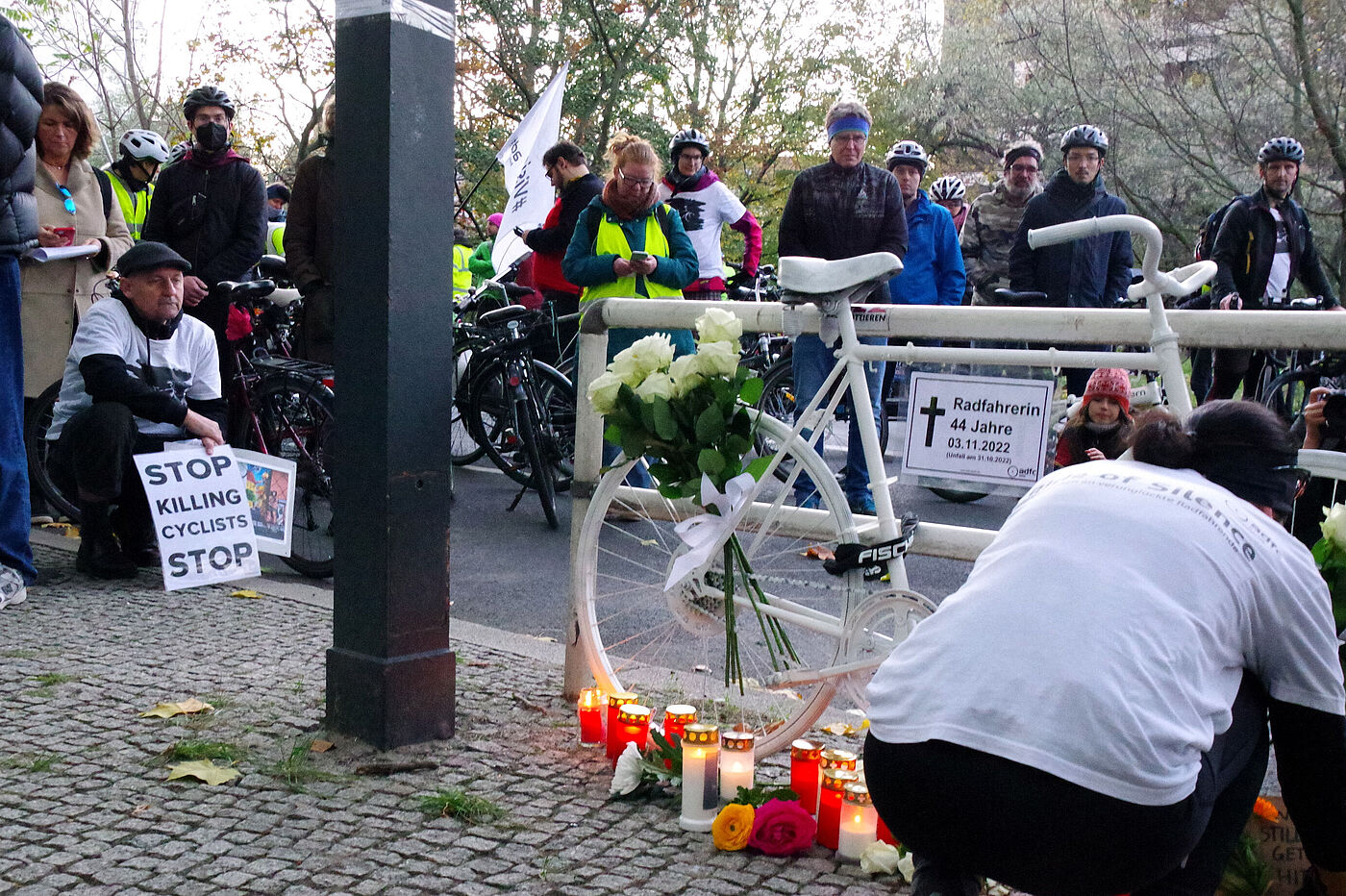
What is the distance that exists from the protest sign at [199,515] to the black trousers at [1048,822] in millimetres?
3912

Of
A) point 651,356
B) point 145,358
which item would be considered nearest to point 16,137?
point 145,358

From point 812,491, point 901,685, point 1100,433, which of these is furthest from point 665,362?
point 901,685

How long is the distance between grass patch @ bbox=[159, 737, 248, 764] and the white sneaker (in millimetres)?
2055

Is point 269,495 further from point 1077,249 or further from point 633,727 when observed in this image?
point 1077,249

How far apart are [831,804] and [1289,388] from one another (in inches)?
188

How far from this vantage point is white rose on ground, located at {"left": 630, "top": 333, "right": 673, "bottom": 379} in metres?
3.54

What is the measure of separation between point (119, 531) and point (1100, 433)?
4.58 meters

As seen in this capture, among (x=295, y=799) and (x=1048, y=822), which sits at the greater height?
(x=1048, y=822)

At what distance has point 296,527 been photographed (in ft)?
20.7

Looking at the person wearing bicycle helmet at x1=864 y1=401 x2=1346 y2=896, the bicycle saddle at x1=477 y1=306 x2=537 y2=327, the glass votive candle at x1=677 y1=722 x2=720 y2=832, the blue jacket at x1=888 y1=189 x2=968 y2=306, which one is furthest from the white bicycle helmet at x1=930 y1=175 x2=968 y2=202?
the person wearing bicycle helmet at x1=864 y1=401 x2=1346 y2=896

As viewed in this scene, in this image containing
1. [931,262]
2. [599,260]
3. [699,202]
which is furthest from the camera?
[699,202]

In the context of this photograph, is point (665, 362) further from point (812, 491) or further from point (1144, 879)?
point (1144, 879)

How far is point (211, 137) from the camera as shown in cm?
726

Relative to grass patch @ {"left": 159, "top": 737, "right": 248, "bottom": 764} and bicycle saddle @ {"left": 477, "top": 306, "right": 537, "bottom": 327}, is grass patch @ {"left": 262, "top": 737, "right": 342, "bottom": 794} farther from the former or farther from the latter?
bicycle saddle @ {"left": 477, "top": 306, "right": 537, "bottom": 327}
